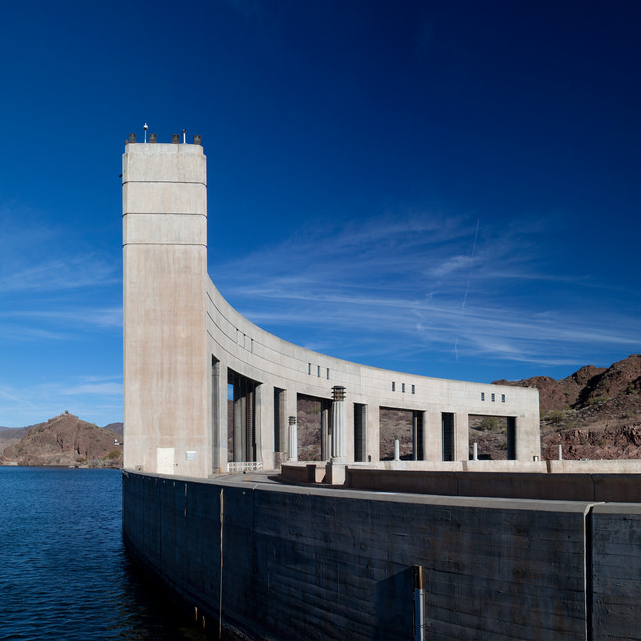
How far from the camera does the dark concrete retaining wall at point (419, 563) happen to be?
8.11 metres

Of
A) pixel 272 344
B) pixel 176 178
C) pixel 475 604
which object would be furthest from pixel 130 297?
pixel 475 604

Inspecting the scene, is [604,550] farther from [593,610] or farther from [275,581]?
[275,581]

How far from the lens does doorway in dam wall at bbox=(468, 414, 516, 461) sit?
76.6m

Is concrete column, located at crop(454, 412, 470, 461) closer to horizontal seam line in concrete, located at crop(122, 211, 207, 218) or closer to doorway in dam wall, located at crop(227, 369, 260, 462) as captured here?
doorway in dam wall, located at crop(227, 369, 260, 462)

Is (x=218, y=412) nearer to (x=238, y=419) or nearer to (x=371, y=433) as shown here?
(x=238, y=419)

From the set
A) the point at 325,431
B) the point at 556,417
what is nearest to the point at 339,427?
the point at 325,431

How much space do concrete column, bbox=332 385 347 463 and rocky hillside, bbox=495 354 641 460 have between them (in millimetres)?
62863

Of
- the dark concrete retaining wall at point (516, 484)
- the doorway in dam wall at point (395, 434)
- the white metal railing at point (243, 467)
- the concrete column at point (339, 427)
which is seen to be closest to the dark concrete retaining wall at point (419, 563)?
the dark concrete retaining wall at point (516, 484)

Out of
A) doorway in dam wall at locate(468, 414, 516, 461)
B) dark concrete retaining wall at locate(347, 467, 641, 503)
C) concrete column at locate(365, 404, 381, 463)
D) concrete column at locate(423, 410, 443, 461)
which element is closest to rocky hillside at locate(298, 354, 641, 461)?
doorway in dam wall at locate(468, 414, 516, 461)

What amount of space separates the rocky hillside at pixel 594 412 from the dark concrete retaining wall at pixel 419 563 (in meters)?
75.1

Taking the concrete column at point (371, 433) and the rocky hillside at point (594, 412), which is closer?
the concrete column at point (371, 433)

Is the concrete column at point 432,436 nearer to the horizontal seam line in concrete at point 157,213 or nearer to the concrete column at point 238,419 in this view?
the concrete column at point 238,419

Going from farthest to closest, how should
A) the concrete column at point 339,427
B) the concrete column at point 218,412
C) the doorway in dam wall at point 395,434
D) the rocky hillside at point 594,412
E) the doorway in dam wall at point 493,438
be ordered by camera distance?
the doorway in dam wall at point 395,434 → the rocky hillside at point 594,412 → the doorway in dam wall at point 493,438 → the concrete column at point 218,412 → the concrete column at point 339,427

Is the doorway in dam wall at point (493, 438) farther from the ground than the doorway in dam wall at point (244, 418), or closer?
closer
